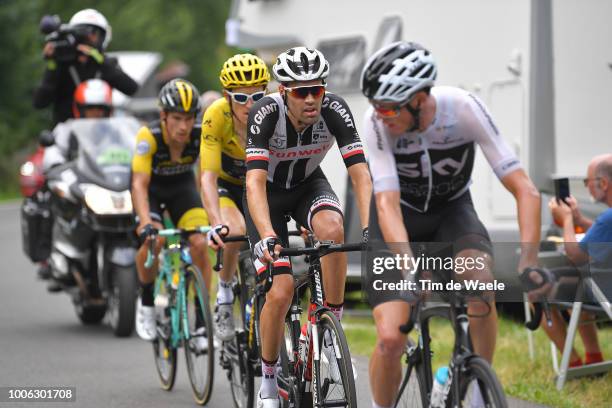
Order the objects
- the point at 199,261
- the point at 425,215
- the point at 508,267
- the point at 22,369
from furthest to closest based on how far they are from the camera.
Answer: the point at 22,369 → the point at 199,261 → the point at 508,267 → the point at 425,215

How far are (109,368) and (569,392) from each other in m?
3.61

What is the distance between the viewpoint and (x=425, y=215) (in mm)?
6188

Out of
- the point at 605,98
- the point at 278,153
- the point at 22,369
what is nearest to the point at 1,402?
the point at 22,369

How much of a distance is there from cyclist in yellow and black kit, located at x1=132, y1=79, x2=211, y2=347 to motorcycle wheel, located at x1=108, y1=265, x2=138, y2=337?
1.37 metres

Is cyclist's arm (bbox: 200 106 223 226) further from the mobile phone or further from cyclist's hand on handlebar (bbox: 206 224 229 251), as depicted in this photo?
the mobile phone

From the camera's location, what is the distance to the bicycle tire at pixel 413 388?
5.71 m

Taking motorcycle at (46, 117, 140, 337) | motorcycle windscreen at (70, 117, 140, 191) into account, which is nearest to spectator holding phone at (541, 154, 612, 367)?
motorcycle at (46, 117, 140, 337)

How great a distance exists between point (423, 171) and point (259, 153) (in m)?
1.15

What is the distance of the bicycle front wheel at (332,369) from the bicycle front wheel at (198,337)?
193cm

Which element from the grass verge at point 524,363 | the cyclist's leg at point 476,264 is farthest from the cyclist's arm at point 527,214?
the grass verge at point 524,363

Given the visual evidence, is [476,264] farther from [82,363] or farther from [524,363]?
[82,363]

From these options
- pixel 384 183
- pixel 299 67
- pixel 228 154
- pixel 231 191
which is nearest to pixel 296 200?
pixel 299 67

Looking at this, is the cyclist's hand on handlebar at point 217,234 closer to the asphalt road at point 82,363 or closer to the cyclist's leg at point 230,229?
the cyclist's leg at point 230,229

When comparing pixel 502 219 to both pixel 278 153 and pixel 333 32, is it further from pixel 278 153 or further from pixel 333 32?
pixel 278 153
